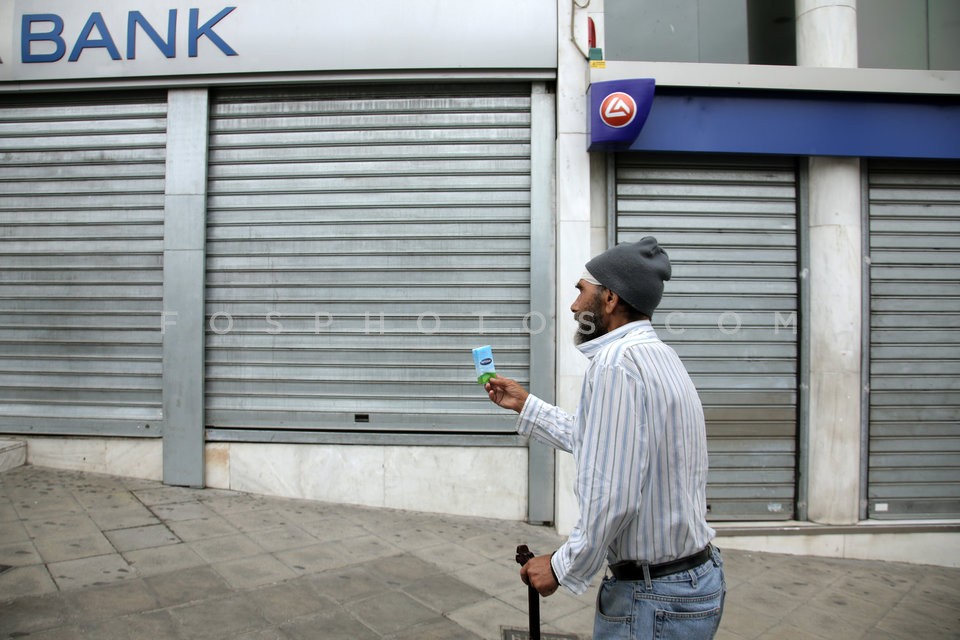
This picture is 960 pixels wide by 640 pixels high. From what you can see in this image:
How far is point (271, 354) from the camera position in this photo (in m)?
5.78

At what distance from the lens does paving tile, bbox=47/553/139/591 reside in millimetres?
3695

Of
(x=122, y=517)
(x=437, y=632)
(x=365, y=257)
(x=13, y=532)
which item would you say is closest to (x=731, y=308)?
(x=365, y=257)

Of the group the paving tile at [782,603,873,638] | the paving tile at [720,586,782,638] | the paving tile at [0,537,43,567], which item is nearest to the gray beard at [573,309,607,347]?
the paving tile at [720,586,782,638]

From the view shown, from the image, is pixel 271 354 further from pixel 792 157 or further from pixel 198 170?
pixel 792 157

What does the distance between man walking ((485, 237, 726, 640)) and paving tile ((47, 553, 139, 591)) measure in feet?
10.7

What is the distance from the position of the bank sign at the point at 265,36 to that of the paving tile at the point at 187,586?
4307mm

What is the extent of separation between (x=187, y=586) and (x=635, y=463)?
3.29 metres

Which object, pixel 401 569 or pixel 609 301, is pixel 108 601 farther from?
pixel 609 301

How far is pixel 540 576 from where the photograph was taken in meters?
1.78

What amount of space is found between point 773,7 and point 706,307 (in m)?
3.01

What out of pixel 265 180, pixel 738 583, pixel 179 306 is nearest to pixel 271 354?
pixel 179 306

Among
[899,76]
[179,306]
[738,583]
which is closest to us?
[738,583]

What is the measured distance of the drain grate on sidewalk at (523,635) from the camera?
346 centimetres

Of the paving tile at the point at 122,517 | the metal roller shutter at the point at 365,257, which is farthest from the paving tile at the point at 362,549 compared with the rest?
the paving tile at the point at 122,517
